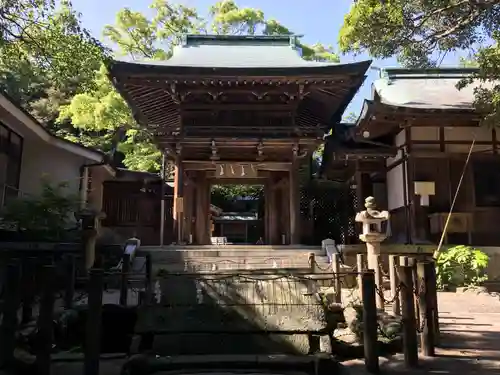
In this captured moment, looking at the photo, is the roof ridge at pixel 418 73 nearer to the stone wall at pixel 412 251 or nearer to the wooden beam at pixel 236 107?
the wooden beam at pixel 236 107

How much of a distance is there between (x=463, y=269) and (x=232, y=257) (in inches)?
227

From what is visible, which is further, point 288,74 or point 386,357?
point 288,74

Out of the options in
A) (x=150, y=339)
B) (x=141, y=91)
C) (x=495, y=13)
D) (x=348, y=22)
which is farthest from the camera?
(x=141, y=91)

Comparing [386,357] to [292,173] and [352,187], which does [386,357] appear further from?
[352,187]

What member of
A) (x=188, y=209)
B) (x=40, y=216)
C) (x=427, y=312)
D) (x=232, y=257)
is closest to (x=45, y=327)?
(x=427, y=312)

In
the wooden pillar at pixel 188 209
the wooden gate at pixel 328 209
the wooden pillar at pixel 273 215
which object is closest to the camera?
the wooden pillar at pixel 188 209

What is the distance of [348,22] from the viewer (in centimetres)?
1011

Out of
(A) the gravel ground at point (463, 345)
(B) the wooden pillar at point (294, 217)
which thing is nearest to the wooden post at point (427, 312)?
(A) the gravel ground at point (463, 345)

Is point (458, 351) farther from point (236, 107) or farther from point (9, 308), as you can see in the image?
point (236, 107)

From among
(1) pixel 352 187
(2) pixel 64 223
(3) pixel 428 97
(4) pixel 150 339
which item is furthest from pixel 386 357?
(1) pixel 352 187

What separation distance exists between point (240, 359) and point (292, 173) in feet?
33.4

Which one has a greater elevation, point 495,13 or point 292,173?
point 495,13

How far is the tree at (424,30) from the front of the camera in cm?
909

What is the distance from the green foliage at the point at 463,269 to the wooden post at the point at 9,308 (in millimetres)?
9877
